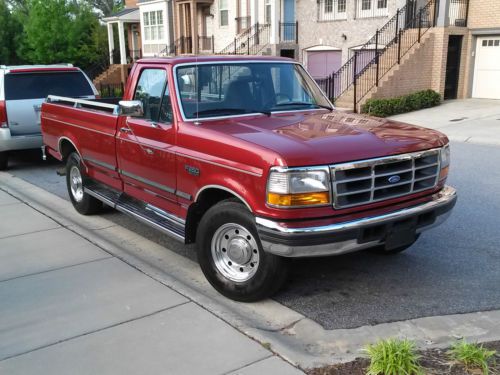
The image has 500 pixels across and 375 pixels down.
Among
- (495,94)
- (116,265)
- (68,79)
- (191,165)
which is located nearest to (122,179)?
(116,265)

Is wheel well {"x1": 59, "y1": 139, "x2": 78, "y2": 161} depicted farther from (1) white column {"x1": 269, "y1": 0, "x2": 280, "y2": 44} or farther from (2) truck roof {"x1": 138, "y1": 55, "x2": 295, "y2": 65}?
(1) white column {"x1": 269, "y1": 0, "x2": 280, "y2": 44}

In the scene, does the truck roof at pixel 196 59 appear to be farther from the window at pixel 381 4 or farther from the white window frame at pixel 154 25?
the white window frame at pixel 154 25

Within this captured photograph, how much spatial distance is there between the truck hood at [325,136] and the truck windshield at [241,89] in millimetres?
220

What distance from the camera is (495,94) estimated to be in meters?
19.2

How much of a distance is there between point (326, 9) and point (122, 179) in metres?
19.2

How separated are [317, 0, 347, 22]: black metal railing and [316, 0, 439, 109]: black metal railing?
8.91ft

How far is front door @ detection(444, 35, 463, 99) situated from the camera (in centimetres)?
1933

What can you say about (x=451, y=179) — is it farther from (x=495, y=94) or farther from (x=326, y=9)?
(x=326, y=9)

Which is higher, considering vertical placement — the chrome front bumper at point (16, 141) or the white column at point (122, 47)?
the white column at point (122, 47)

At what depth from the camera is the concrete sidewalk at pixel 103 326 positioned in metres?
3.61

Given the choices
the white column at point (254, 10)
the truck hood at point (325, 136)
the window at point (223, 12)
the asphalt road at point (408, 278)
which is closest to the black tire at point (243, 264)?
the asphalt road at point (408, 278)

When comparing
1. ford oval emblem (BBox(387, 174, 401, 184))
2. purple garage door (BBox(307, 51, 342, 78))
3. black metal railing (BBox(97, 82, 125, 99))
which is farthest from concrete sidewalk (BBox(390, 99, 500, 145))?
black metal railing (BBox(97, 82, 125, 99))

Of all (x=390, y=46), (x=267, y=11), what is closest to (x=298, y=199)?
(x=390, y=46)

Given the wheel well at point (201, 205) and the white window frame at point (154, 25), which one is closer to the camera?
the wheel well at point (201, 205)
